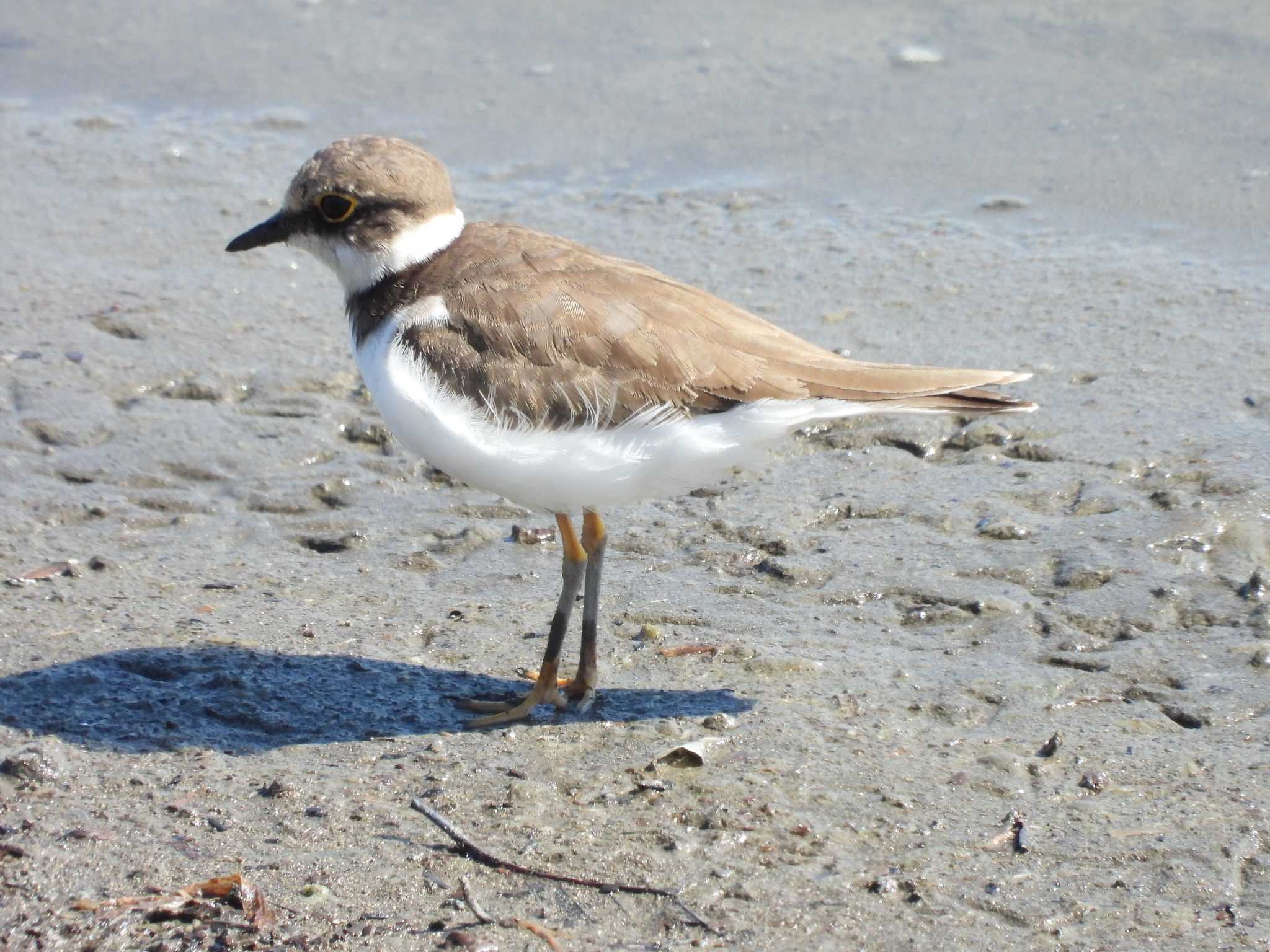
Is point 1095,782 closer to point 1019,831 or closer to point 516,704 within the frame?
point 1019,831

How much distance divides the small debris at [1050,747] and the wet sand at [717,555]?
0.01 m

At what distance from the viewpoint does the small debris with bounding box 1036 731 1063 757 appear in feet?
13.8

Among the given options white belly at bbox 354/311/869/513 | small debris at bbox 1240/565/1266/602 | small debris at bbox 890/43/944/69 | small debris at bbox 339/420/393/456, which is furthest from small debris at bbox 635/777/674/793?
small debris at bbox 890/43/944/69

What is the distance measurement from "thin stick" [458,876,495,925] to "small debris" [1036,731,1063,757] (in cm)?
175

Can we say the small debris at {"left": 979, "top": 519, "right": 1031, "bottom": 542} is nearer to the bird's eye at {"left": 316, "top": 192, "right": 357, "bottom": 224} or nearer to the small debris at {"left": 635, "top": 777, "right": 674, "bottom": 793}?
the small debris at {"left": 635, "top": 777, "right": 674, "bottom": 793}

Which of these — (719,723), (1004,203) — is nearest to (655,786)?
(719,723)

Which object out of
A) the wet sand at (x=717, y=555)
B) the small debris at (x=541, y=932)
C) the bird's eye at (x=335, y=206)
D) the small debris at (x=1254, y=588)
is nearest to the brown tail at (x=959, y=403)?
the wet sand at (x=717, y=555)

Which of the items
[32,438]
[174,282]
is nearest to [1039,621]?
[32,438]

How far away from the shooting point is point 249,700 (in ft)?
14.7

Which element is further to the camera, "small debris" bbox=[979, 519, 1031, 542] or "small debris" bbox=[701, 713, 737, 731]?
"small debris" bbox=[979, 519, 1031, 542]

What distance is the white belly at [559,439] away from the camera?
4.31m

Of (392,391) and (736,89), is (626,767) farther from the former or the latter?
(736,89)

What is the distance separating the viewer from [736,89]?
33.5ft

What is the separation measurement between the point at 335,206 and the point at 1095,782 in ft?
9.65
